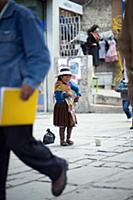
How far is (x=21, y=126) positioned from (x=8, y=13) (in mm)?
804

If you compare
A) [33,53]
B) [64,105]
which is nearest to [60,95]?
[64,105]

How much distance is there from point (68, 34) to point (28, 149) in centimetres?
1533

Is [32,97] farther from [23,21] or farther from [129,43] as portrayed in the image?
[129,43]

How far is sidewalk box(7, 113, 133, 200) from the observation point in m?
4.24

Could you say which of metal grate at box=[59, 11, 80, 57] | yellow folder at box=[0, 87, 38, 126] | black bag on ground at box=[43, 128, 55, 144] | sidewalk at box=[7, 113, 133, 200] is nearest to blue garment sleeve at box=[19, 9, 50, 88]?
yellow folder at box=[0, 87, 38, 126]

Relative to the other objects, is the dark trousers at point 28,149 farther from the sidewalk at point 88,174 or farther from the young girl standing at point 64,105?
the young girl standing at point 64,105

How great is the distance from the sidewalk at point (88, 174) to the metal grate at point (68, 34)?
989 centimetres

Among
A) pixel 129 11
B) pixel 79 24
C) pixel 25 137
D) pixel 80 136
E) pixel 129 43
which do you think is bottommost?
pixel 80 136

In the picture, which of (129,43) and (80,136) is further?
(80,136)

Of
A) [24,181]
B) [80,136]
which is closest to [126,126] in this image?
[80,136]

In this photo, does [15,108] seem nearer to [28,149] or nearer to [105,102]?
[28,149]

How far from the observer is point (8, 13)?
3295mm

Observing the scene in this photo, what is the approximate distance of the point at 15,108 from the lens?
3.17 m

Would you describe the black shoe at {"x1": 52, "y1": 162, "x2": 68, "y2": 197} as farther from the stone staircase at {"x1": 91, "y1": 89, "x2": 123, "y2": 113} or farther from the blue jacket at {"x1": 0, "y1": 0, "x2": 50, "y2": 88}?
the stone staircase at {"x1": 91, "y1": 89, "x2": 123, "y2": 113}
